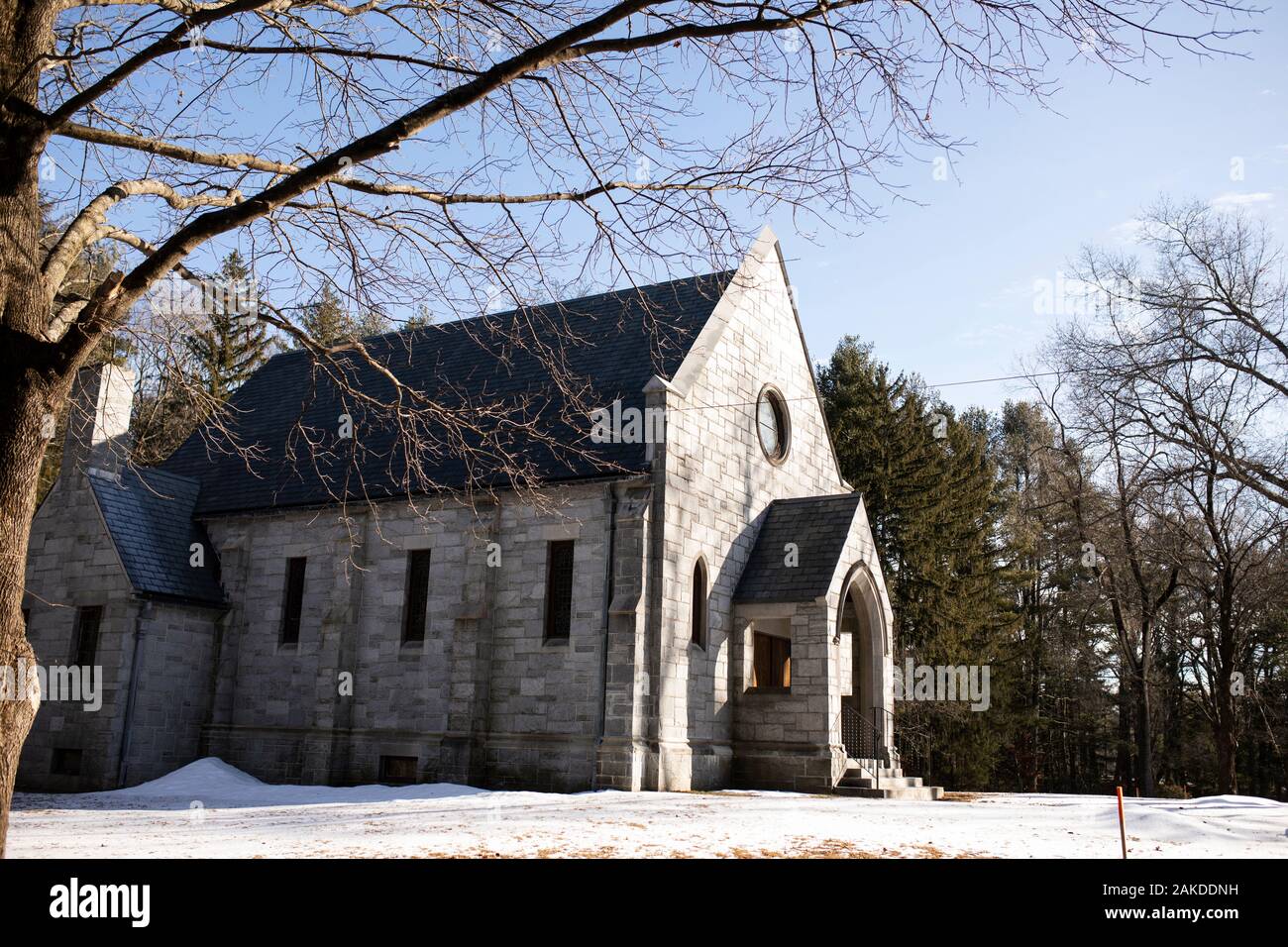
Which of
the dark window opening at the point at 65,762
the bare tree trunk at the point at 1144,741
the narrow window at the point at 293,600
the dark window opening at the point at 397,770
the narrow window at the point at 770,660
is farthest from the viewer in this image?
the bare tree trunk at the point at 1144,741

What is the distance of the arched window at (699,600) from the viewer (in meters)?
20.7

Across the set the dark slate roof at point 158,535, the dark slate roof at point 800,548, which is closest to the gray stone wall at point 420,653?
the dark slate roof at point 158,535

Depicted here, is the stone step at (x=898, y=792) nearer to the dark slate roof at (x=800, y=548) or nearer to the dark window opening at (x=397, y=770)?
the dark slate roof at (x=800, y=548)

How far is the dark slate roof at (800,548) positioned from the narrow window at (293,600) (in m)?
10.1

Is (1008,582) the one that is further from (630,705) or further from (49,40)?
(49,40)

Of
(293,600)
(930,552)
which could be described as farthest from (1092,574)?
(293,600)

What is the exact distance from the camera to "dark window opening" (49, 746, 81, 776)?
22062 millimetres

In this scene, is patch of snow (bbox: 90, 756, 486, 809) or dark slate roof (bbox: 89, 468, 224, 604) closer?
patch of snow (bbox: 90, 756, 486, 809)

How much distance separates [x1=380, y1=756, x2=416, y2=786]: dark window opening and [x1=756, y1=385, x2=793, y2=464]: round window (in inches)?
401

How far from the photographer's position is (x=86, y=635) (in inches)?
902

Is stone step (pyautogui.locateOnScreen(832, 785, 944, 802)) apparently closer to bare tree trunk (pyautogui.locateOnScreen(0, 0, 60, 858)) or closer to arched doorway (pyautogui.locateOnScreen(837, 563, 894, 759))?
arched doorway (pyautogui.locateOnScreen(837, 563, 894, 759))

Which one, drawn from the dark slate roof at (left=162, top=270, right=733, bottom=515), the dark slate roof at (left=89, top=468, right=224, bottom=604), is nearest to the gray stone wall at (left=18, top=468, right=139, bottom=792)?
the dark slate roof at (left=89, top=468, right=224, bottom=604)

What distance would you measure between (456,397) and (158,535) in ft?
25.0
